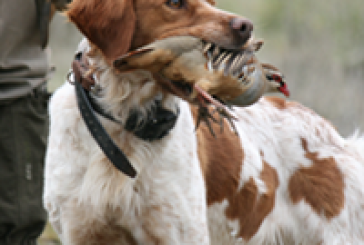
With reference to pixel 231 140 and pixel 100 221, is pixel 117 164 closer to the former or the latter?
pixel 100 221

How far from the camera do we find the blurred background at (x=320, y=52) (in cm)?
860

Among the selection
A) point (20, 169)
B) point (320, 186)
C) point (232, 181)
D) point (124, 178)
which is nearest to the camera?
point (124, 178)

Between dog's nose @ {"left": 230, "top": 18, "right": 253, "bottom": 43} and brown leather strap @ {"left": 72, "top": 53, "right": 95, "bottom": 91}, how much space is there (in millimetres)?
746

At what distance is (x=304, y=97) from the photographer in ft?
29.0

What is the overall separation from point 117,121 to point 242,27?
78 cm

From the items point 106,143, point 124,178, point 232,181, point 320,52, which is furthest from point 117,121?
point 320,52

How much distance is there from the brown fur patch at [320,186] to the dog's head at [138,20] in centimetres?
147

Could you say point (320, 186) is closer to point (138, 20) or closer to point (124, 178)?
point (124, 178)

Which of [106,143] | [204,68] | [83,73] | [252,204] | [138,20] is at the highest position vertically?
[138,20]

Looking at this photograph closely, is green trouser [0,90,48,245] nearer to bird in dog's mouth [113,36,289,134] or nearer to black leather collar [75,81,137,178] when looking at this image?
black leather collar [75,81,137,178]

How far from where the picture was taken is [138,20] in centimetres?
256

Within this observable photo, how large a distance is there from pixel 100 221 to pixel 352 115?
619 centimetres

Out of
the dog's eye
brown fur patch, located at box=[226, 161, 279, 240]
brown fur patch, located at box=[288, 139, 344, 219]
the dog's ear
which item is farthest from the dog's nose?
brown fur patch, located at box=[288, 139, 344, 219]

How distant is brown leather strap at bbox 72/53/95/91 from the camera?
2.75m
